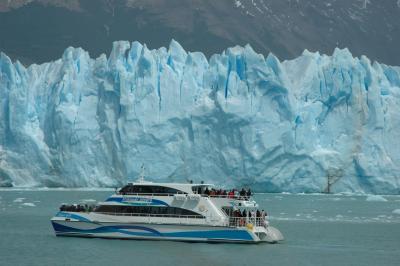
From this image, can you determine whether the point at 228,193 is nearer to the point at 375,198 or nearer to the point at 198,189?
the point at 198,189

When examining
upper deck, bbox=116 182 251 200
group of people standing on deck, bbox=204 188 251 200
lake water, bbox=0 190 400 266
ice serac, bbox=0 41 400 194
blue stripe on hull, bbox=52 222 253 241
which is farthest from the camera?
ice serac, bbox=0 41 400 194

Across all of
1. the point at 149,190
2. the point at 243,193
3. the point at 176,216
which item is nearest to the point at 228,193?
the point at 243,193

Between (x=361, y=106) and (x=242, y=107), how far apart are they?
7.07 m

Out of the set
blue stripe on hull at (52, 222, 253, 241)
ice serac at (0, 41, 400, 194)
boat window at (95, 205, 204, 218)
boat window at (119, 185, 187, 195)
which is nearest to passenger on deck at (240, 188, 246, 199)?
blue stripe on hull at (52, 222, 253, 241)

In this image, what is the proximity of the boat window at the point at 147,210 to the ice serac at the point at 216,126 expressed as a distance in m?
25.1

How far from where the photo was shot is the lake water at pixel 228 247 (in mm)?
24453

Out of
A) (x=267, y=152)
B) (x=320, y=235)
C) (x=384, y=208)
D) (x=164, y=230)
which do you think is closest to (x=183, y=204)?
(x=164, y=230)

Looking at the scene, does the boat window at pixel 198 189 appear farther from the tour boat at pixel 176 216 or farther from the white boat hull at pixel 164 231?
the white boat hull at pixel 164 231

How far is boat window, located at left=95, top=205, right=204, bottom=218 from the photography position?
28.0 metres

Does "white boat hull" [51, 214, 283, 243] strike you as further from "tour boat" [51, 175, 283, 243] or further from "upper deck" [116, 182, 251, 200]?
"upper deck" [116, 182, 251, 200]

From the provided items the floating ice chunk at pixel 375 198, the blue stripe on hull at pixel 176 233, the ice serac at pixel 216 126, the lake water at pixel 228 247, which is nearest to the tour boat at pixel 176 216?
the blue stripe on hull at pixel 176 233

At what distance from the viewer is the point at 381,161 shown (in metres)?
53.6

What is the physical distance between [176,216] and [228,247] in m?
1.87

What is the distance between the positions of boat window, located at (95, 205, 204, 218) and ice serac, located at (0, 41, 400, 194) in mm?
25144
